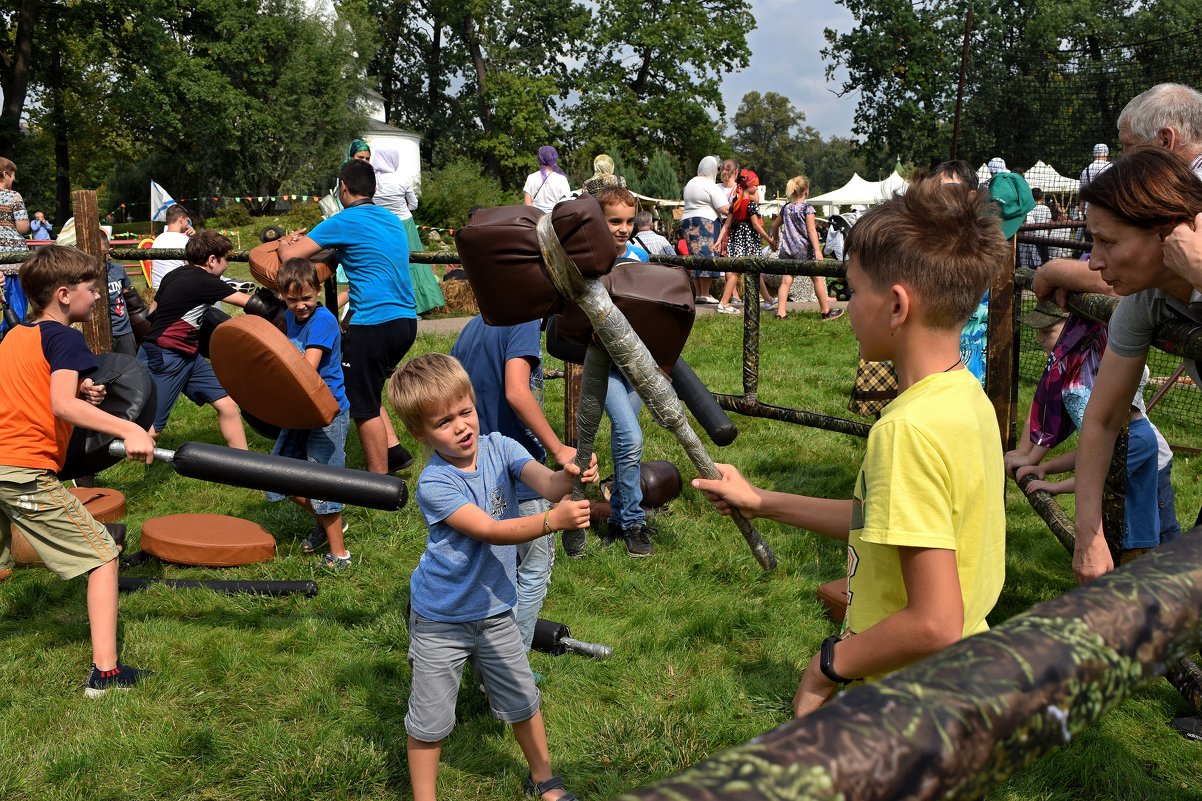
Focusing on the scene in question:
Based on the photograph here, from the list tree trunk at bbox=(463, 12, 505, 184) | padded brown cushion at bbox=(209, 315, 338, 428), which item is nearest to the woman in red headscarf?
padded brown cushion at bbox=(209, 315, 338, 428)

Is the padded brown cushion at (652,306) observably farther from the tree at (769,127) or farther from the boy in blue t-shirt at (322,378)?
the tree at (769,127)

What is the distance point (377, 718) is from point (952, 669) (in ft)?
10.0

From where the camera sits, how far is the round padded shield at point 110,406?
3.74 metres

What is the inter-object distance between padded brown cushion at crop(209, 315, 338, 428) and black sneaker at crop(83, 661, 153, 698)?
4.15 feet

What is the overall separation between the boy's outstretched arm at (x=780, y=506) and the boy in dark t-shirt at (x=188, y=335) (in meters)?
4.64

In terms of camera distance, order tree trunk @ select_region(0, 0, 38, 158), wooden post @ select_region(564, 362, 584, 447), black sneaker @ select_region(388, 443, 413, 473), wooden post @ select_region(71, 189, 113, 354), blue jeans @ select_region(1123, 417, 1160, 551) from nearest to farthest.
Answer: blue jeans @ select_region(1123, 417, 1160, 551) < wooden post @ select_region(564, 362, 584, 447) < black sneaker @ select_region(388, 443, 413, 473) < wooden post @ select_region(71, 189, 113, 354) < tree trunk @ select_region(0, 0, 38, 158)

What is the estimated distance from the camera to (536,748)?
2924 millimetres

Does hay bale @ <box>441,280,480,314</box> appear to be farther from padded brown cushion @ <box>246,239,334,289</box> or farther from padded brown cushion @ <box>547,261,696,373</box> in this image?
padded brown cushion @ <box>547,261,696,373</box>

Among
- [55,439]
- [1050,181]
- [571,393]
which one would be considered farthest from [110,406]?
[1050,181]

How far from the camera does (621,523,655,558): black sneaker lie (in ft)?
15.8

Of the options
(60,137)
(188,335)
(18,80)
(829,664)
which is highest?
(18,80)

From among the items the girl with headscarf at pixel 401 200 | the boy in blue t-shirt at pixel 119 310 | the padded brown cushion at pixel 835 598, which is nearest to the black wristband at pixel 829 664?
the padded brown cushion at pixel 835 598

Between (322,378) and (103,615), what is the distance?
63.0 inches

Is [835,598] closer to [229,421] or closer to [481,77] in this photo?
[229,421]
